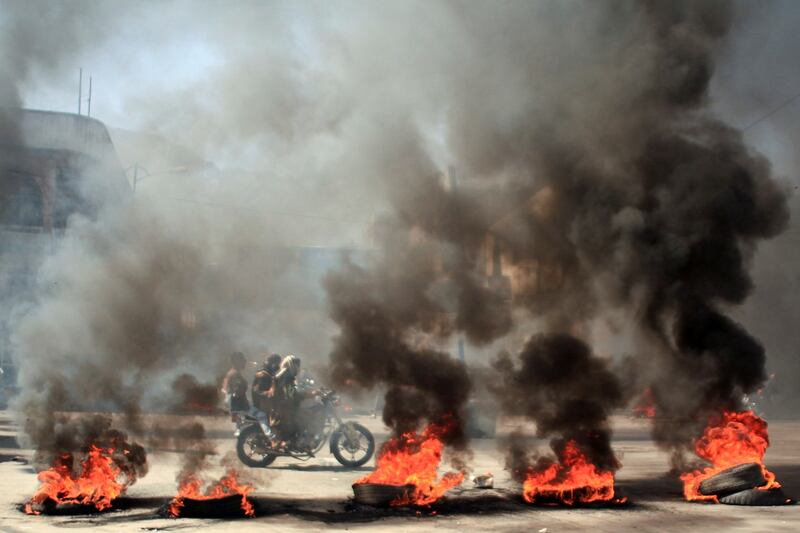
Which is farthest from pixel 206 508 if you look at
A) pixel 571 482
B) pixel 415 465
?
pixel 571 482

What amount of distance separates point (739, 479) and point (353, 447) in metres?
6.07

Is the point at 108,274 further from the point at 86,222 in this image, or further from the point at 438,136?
the point at 438,136

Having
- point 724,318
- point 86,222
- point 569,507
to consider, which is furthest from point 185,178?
point 724,318

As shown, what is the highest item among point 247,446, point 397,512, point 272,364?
point 272,364

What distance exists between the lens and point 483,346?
12156 mm

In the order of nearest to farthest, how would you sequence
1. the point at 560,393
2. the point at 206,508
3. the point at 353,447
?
the point at 206,508
the point at 560,393
the point at 353,447

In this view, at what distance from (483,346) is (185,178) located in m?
4.70

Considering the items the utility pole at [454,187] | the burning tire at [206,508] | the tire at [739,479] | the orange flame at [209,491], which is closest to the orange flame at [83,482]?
the orange flame at [209,491]

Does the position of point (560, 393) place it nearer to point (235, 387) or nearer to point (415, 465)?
point (415, 465)

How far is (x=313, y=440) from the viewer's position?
13.8m

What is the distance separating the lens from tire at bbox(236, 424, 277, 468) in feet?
45.0

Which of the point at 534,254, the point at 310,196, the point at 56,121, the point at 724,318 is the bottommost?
the point at 724,318

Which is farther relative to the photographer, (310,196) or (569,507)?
(310,196)

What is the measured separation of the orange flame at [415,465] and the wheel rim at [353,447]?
3.49 meters
